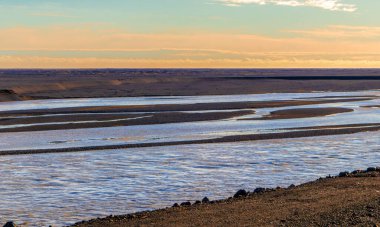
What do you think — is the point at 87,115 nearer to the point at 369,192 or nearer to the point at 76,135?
the point at 76,135

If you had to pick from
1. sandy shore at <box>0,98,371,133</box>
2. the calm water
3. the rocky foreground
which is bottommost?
sandy shore at <box>0,98,371,133</box>

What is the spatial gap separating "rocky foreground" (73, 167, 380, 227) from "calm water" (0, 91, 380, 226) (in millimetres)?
1634

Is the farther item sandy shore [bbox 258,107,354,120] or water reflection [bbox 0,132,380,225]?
sandy shore [bbox 258,107,354,120]

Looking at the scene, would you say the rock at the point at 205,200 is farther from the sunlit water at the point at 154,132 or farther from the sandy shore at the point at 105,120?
Result: the sandy shore at the point at 105,120

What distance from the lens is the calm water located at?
59.1ft

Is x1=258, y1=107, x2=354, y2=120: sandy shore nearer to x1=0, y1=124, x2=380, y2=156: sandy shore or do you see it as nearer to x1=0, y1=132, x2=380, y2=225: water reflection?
x1=0, y1=124, x2=380, y2=156: sandy shore

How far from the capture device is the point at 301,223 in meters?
13.7

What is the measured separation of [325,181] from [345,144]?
36.8 feet

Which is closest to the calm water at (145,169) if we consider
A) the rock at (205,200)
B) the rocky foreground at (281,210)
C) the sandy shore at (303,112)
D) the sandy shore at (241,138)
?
the sandy shore at (241,138)

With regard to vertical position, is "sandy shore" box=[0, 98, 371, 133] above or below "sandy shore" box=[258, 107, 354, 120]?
above

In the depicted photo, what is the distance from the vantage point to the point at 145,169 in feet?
76.9

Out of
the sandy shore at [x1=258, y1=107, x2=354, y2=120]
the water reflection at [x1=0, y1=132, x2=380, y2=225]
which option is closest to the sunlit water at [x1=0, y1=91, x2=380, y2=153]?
the sandy shore at [x1=258, y1=107, x2=354, y2=120]

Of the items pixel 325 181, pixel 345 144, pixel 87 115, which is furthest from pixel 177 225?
pixel 87 115

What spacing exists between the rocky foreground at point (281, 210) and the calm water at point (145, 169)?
1634mm
